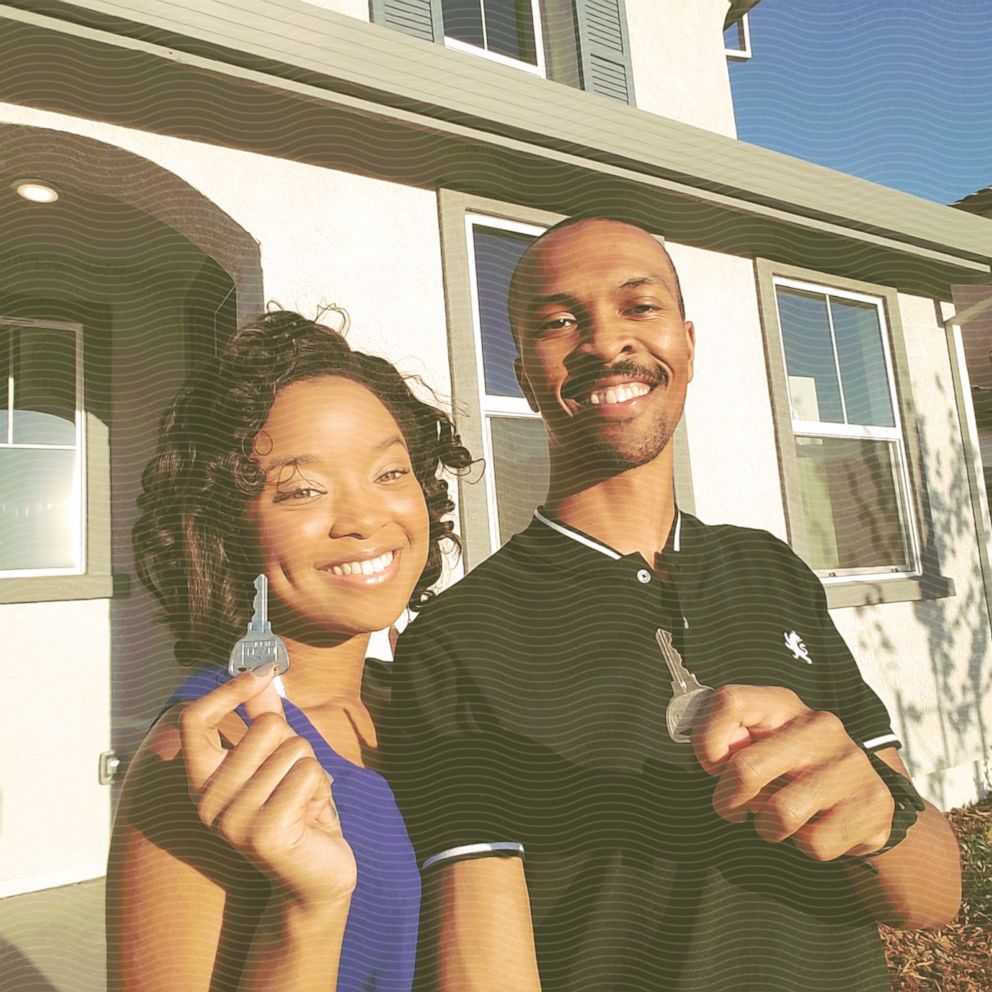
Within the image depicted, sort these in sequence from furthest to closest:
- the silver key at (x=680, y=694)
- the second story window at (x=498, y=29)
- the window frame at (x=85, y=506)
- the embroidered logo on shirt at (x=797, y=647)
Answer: the second story window at (x=498, y=29) < the window frame at (x=85, y=506) < the embroidered logo on shirt at (x=797, y=647) < the silver key at (x=680, y=694)

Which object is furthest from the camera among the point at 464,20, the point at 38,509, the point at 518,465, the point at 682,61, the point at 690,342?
the point at 682,61

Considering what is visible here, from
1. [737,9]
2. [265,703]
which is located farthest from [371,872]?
[737,9]

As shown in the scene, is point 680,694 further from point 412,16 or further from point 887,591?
point 412,16

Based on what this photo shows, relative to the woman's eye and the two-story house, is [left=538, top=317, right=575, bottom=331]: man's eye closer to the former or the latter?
the two-story house

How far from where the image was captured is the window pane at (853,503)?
3.22 meters

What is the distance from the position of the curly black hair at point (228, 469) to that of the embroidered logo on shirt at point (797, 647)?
0.95m

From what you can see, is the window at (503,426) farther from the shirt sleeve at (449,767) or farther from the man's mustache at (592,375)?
the shirt sleeve at (449,767)

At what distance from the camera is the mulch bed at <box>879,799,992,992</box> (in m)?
2.29

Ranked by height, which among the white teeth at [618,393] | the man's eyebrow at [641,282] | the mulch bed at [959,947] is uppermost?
the man's eyebrow at [641,282]

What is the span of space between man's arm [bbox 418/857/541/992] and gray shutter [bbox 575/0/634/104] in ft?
10.8

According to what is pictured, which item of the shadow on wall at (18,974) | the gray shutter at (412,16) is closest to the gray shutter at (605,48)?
the gray shutter at (412,16)

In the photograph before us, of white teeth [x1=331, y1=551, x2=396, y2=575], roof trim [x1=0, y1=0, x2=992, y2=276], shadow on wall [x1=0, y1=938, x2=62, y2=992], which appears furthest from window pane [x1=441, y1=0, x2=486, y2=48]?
shadow on wall [x1=0, y1=938, x2=62, y2=992]

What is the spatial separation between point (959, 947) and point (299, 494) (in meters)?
2.44

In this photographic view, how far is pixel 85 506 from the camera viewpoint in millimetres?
2863
